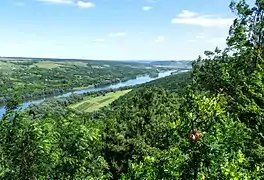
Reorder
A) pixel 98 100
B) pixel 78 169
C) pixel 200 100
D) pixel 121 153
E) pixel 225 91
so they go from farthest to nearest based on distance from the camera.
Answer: pixel 98 100, pixel 121 153, pixel 225 91, pixel 78 169, pixel 200 100

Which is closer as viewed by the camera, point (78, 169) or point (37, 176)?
point (37, 176)

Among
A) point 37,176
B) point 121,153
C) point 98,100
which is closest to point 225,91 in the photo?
point 37,176

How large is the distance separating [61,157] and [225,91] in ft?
41.8

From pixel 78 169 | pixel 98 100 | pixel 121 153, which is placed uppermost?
pixel 78 169

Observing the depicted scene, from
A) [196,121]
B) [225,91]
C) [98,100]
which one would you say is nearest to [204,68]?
[225,91]

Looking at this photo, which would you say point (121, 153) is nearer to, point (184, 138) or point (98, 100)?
point (184, 138)

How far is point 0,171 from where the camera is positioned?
598 inches

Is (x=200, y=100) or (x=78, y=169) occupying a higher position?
(x=200, y=100)

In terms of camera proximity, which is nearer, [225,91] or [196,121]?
[196,121]

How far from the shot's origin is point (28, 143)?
15820mm

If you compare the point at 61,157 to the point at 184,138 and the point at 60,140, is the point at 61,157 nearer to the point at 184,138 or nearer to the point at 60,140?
the point at 60,140

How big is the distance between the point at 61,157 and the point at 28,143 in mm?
1877

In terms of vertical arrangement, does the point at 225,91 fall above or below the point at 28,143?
above

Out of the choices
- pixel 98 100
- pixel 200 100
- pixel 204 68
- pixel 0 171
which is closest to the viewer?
pixel 200 100
